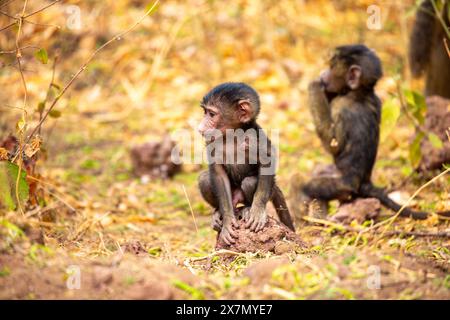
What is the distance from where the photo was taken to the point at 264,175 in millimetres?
5547

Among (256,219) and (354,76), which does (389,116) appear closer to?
(354,76)

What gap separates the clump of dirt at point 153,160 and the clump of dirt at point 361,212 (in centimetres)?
310

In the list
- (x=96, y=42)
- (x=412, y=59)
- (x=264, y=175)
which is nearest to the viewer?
(x=264, y=175)

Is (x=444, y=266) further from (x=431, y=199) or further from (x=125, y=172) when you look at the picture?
(x=125, y=172)

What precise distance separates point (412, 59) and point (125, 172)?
428 cm

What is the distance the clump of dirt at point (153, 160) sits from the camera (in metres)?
9.44

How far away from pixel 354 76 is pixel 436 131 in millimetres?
1558

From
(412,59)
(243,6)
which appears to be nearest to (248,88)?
(412,59)

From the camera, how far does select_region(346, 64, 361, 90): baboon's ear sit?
7344 millimetres

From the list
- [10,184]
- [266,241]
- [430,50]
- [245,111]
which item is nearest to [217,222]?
[266,241]

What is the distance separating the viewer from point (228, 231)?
214 inches

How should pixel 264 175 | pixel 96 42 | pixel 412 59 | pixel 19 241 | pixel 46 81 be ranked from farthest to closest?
pixel 96 42
pixel 46 81
pixel 412 59
pixel 264 175
pixel 19 241

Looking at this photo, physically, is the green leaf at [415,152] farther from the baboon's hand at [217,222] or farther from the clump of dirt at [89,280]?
the clump of dirt at [89,280]
